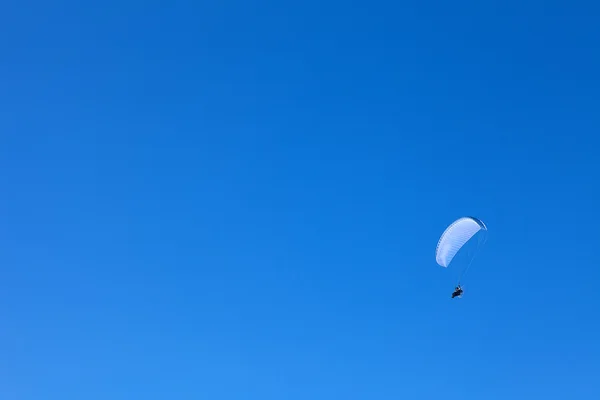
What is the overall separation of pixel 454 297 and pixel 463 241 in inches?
195

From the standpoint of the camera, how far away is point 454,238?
185 feet

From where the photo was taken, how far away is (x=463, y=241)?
5644cm

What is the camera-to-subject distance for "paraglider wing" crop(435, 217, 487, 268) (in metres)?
54.7

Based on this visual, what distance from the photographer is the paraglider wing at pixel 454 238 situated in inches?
2152

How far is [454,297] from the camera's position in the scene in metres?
59.1
